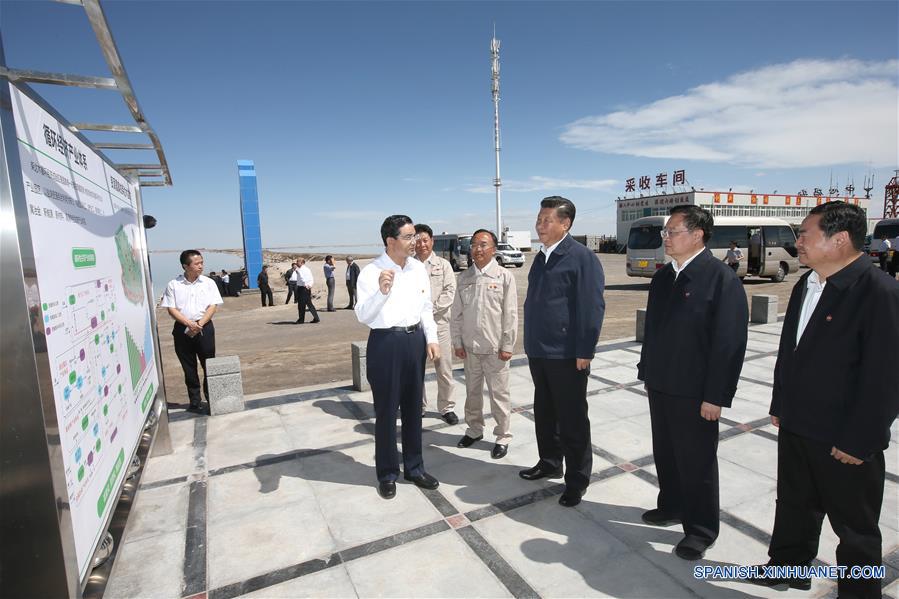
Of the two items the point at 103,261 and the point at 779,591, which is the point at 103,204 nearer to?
the point at 103,261

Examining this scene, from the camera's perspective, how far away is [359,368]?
19.0ft

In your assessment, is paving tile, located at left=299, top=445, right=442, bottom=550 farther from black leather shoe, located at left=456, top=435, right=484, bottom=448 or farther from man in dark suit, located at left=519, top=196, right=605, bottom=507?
man in dark suit, located at left=519, top=196, right=605, bottom=507

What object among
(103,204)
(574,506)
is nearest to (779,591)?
(574,506)

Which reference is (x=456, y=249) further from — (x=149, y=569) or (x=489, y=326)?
(x=149, y=569)

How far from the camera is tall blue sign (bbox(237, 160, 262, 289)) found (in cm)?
2136

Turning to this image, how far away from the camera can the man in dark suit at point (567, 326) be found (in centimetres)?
312

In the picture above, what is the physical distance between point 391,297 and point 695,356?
1877 mm

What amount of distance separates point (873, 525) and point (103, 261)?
415cm

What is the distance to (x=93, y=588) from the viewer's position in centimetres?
209

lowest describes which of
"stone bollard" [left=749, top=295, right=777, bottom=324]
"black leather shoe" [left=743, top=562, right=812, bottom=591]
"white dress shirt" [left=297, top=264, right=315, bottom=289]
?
"black leather shoe" [left=743, top=562, right=812, bottom=591]

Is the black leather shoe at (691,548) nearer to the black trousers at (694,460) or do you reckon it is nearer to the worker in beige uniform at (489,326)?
the black trousers at (694,460)

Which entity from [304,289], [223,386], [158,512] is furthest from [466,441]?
[304,289]

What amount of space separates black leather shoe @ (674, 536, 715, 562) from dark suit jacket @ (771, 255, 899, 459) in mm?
848

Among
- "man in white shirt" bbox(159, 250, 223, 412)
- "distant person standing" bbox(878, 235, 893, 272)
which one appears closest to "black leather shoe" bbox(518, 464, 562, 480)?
"man in white shirt" bbox(159, 250, 223, 412)
